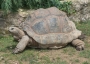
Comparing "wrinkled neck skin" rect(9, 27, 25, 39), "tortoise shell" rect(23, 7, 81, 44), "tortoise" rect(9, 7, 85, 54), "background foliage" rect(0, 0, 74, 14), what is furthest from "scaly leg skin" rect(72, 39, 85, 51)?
"background foliage" rect(0, 0, 74, 14)

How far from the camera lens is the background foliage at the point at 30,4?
841 centimetres

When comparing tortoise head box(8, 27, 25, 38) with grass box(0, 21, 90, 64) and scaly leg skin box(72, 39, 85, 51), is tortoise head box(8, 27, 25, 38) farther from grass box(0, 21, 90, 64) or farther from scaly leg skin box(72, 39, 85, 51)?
scaly leg skin box(72, 39, 85, 51)

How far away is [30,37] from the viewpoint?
7.30 meters

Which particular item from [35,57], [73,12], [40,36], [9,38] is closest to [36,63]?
[35,57]

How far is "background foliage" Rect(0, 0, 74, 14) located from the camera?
27.6 feet

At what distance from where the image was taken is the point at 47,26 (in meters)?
7.39

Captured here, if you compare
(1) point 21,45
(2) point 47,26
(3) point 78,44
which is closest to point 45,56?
(1) point 21,45

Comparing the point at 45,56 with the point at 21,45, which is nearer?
the point at 45,56

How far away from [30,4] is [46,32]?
6.63 feet

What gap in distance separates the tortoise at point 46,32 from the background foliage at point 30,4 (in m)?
1.17

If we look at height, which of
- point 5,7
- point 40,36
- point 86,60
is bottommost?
point 86,60

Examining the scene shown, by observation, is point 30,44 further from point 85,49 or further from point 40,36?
point 85,49

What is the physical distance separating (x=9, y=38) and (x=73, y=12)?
273cm

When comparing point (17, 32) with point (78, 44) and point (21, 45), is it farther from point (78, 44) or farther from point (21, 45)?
point (78, 44)
